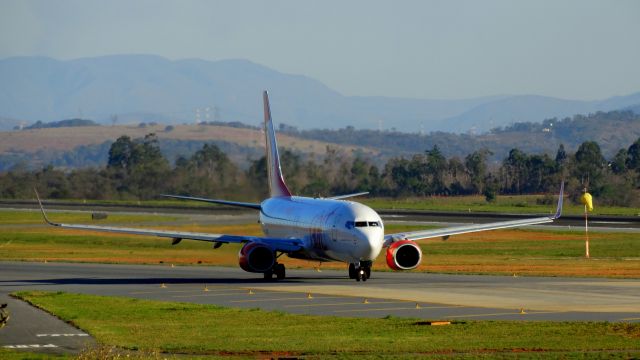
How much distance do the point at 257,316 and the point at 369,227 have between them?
1231 centimetres

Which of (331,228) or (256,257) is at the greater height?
(331,228)

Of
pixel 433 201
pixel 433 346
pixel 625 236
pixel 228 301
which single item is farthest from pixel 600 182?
pixel 433 346

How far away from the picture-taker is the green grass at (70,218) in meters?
118

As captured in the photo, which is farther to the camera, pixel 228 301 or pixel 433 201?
pixel 433 201

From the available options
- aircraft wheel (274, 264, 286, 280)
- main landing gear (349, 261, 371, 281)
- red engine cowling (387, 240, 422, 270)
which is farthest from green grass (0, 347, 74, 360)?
aircraft wheel (274, 264, 286, 280)

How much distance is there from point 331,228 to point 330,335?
732 inches

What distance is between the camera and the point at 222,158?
189375 mm

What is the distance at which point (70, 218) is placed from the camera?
12269 cm

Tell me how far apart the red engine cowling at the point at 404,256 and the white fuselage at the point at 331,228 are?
1.49 m

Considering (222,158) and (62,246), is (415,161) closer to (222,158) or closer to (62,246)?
(222,158)

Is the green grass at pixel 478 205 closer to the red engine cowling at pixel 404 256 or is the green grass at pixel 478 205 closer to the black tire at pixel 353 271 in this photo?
the black tire at pixel 353 271

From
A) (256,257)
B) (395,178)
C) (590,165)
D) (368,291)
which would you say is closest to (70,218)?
(395,178)

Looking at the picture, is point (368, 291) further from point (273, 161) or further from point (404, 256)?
point (273, 161)

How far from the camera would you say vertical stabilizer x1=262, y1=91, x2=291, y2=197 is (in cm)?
6719
